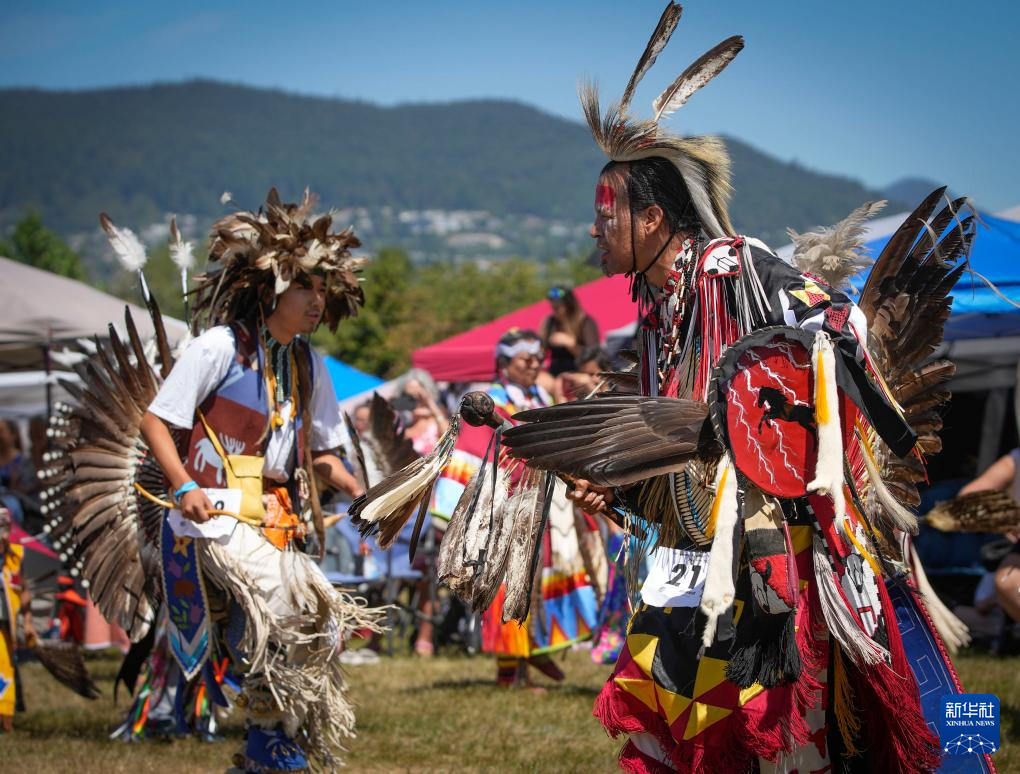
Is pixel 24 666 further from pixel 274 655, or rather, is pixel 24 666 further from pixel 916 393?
pixel 916 393

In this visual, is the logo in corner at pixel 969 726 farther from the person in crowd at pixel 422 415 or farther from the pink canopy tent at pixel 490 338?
the pink canopy tent at pixel 490 338

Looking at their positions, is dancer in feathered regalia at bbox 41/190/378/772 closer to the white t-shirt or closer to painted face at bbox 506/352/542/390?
the white t-shirt

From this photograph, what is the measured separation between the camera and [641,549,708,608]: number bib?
258 cm

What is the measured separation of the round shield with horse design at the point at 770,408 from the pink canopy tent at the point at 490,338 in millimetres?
7689

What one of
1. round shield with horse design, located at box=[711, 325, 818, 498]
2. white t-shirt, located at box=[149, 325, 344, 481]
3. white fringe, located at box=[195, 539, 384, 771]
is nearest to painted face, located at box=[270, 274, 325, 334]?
white t-shirt, located at box=[149, 325, 344, 481]

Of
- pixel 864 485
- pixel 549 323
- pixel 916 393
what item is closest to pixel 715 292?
pixel 864 485

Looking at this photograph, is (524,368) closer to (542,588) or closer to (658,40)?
(542,588)

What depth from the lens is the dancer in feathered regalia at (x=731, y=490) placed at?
2371mm

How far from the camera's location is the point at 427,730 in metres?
5.21

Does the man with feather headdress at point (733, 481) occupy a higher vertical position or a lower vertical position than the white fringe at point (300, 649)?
higher

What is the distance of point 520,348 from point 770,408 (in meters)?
3.93

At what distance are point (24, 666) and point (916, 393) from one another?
20.1 feet

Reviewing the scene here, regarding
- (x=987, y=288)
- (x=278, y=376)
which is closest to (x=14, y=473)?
(x=278, y=376)

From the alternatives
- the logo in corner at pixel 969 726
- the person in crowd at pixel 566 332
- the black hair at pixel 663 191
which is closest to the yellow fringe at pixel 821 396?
the black hair at pixel 663 191
